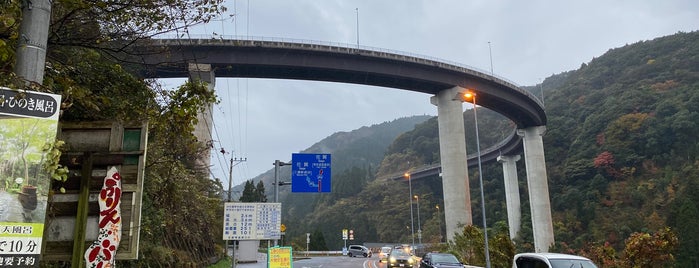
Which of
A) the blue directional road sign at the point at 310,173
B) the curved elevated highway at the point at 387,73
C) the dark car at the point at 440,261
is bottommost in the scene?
the dark car at the point at 440,261

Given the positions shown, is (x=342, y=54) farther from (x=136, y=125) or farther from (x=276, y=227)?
(x=136, y=125)

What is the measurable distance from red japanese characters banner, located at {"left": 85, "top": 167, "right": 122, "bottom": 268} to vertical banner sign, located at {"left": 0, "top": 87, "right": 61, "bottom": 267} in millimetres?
1185

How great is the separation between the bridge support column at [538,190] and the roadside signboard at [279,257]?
51903 millimetres

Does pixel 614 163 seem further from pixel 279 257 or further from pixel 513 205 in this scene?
pixel 279 257

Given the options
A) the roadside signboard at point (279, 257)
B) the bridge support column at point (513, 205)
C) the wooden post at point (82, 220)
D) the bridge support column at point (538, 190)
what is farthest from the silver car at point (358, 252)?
the wooden post at point (82, 220)

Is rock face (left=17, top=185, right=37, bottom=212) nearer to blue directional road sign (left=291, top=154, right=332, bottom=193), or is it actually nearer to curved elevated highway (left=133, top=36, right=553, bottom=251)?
blue directional road sign (left=291, top=154, right=332, bottom=193)

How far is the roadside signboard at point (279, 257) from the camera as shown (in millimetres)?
14980

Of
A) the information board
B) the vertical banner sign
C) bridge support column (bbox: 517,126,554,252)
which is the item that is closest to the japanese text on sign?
the vertical banner sign

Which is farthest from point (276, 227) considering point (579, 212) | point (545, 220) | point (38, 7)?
point (579, 212)

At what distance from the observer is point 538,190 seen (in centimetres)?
6000

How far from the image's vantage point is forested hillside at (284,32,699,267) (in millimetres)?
61438

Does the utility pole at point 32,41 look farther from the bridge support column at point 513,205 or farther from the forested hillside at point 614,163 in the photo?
the bridge support column at point 513,205

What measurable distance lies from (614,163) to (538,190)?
1003 inches

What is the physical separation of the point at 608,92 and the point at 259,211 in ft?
316
